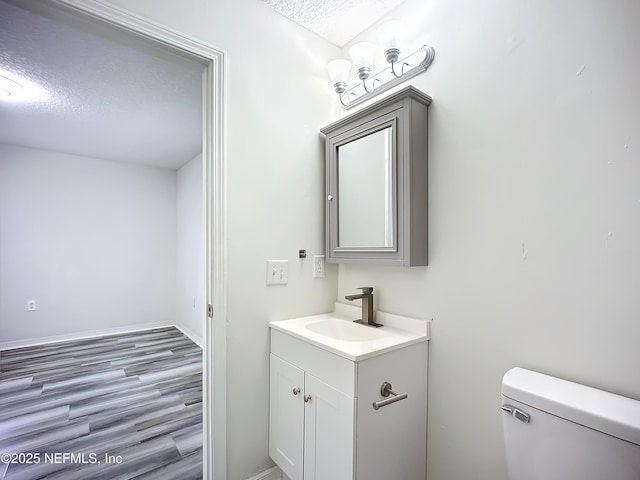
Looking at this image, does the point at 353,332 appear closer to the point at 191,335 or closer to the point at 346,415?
the point at 346,415

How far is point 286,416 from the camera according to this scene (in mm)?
1365

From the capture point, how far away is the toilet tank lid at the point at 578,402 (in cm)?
72

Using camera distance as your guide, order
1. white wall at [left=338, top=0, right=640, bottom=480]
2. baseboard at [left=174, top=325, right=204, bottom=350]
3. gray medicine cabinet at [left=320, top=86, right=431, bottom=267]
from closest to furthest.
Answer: white wall at [left=338, top=0, right=640, bottom=480]
gray medicine cabinet at [left=320, top=86, right=431, bottom=267]
baseboard at [left=174, top=325, right=204, bottom=350]

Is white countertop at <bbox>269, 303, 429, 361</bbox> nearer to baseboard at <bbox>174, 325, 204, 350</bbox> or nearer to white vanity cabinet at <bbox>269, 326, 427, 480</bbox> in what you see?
white vanity cabinet at <bbox>269, 326, 427, 480</bbox>

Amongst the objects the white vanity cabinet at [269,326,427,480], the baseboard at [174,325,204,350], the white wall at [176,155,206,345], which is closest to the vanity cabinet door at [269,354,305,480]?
the white vanity cabinet at [269,326,427,480]

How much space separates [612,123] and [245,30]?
4.71 ft

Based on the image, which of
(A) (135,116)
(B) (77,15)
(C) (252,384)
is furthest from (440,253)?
(A) (135,116)

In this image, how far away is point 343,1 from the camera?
145 cm

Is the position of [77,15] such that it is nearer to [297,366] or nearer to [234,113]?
[234,113]

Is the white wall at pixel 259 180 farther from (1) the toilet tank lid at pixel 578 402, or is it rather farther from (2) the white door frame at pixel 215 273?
(1) the toilet tank lid at pixel 578 402

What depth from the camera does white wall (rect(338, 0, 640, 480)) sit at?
2.81ft

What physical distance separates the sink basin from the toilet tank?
23.3 inches

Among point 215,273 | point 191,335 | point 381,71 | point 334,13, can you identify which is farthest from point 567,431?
point 191,335

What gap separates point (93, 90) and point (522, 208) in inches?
111
